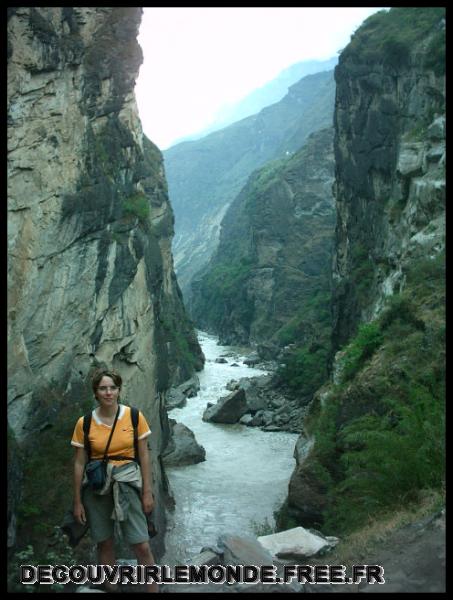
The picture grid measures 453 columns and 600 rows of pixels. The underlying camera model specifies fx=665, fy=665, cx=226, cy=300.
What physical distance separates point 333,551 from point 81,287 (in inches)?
476

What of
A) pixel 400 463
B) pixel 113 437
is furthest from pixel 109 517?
pixel 400 463

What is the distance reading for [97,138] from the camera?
1989cm

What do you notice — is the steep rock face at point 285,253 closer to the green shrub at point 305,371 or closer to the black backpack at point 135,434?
the green shrub at point 305,371

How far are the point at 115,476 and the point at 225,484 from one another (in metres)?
21.6

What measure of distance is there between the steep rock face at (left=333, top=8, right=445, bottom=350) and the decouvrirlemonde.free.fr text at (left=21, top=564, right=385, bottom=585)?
14.2m

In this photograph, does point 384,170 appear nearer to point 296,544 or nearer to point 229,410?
point 229,410

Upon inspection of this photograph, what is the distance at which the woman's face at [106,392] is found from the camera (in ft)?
19.8

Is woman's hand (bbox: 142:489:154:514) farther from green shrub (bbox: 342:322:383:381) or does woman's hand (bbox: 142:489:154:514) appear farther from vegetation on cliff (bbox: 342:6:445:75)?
vegetation on cliff (bbox: 342:6:445:75)

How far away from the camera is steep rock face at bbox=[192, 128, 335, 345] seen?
75312 mm

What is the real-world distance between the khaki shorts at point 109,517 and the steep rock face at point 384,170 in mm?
15470

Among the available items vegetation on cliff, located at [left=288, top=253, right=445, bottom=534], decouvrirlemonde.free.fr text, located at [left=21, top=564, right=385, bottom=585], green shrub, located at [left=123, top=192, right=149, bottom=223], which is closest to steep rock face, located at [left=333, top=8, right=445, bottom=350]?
vegetation on cliff, located at [left=288, top=253, right=445, bottom=534]

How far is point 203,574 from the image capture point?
7.14 m
